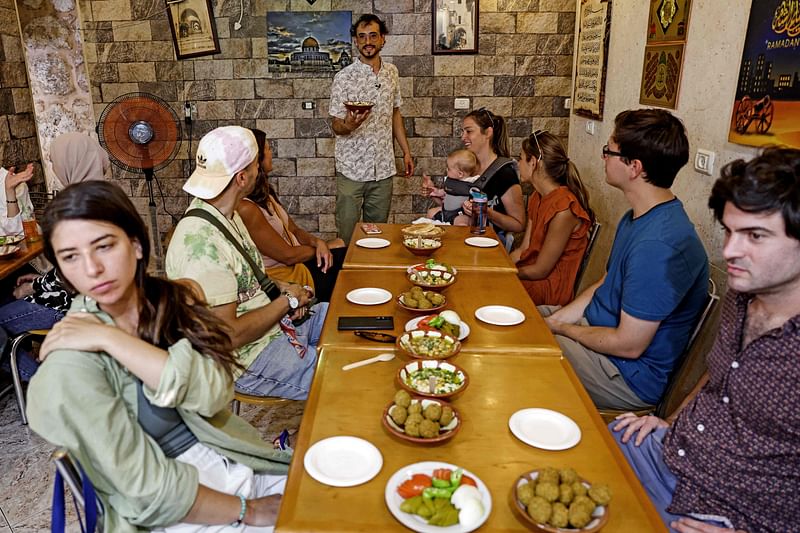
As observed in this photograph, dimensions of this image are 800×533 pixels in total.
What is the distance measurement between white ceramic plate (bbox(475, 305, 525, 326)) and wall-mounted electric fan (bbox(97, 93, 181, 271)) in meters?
3.11

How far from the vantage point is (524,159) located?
311 centimetres

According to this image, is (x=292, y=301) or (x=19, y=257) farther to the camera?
(x=19, y=257)

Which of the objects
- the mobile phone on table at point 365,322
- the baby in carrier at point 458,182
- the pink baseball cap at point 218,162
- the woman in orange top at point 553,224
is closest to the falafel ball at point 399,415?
the mobile phone on table at point 365,322

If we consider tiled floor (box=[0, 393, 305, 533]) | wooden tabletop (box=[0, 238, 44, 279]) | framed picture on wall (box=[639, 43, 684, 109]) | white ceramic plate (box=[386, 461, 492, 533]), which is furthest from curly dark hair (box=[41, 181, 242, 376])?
framed picture on wall (box=[639, 43, 684, 109])

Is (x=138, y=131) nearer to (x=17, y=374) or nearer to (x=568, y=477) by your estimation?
(x=17, y=374)

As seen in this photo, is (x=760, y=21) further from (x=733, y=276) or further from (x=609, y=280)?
(x=733, y=276)

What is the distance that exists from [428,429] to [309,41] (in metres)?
4.50

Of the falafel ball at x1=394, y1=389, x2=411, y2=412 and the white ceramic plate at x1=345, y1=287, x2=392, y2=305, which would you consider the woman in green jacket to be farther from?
the white ceramic plate at x1=345, y1=287, x2=392, y2=305

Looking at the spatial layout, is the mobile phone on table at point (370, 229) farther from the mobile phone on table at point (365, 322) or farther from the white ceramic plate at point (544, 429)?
the white ceramic plate at point (544, 429)

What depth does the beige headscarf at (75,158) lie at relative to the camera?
3543 mm

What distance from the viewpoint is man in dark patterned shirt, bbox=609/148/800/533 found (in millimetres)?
1287

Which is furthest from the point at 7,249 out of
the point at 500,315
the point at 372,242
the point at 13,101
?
the point at 500,315

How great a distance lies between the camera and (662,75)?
3.27 meters

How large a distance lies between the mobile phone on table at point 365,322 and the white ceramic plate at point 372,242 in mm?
977
